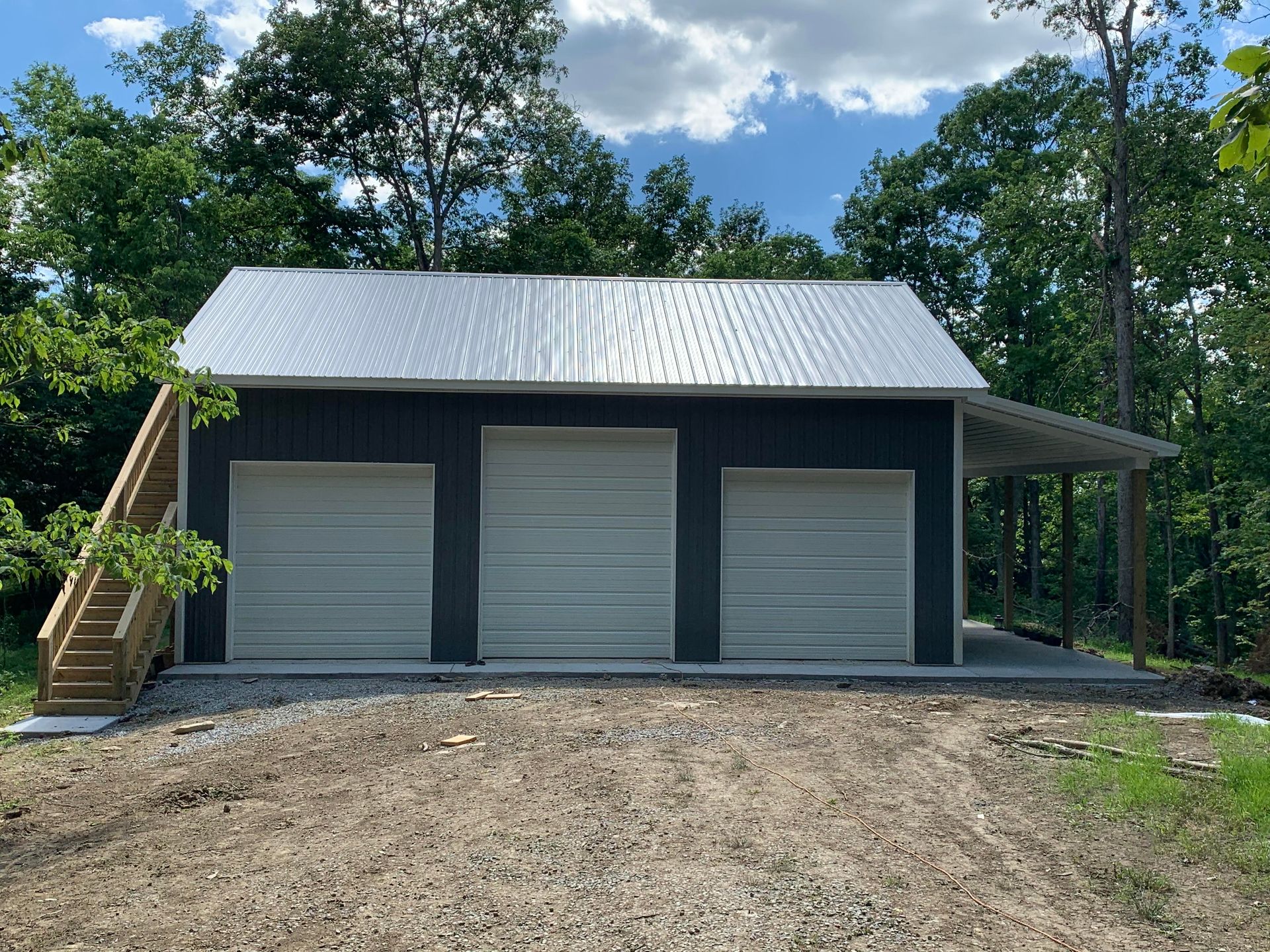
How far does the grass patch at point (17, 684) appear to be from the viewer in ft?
26.9

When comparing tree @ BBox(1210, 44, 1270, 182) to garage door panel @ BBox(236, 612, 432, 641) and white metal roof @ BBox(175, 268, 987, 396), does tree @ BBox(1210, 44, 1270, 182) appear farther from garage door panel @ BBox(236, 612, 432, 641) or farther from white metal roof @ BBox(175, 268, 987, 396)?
garage door panel @ BBox(236, 612, 432, 641)

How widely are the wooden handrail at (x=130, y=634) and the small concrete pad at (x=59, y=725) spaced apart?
0.27 meters

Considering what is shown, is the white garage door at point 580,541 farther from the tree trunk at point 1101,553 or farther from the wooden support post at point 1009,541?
the tree trunk at point 1101,553

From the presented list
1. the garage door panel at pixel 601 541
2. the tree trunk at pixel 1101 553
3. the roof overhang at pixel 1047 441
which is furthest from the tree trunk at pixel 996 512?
the garage door panel at pixel 601 541

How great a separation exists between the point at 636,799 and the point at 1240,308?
1755 centimetres

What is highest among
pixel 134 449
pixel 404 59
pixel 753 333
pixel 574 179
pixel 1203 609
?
pixel 404 59

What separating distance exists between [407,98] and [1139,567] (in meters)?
22.3

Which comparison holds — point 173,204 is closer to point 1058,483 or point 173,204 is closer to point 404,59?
point 404,59

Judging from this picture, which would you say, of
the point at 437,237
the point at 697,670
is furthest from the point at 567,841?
the point at 437,237

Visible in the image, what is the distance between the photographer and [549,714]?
719 cm

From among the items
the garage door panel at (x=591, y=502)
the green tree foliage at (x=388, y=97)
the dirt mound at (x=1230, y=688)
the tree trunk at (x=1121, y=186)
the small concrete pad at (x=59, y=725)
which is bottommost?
the small concrete pad at (x=59, y=725)

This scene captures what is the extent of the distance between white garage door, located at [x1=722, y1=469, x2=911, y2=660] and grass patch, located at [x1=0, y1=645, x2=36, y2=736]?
6789mm

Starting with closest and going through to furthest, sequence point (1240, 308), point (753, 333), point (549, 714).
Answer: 1. point (549, 714)
2. point (753, 333)
3. point (1240, 308)

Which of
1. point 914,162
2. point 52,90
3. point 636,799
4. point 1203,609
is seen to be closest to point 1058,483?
point 1203,609
